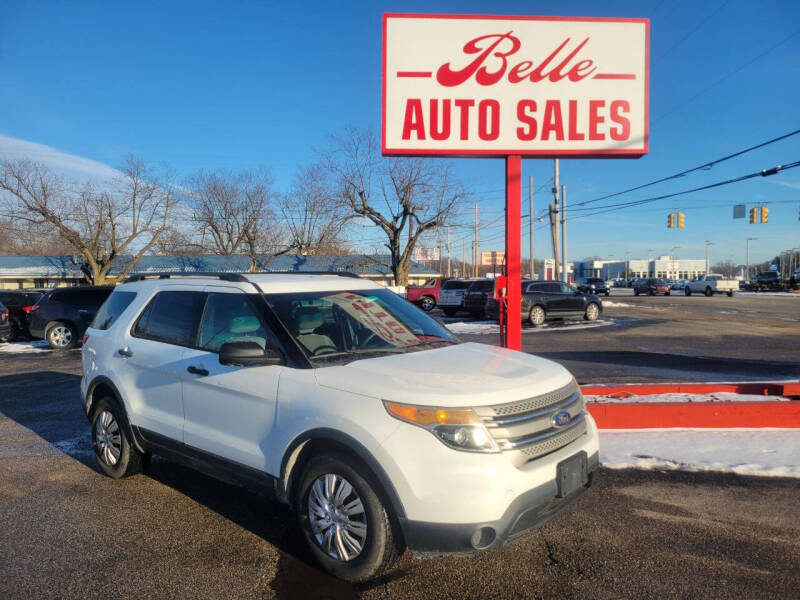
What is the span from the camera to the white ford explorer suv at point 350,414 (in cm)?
281

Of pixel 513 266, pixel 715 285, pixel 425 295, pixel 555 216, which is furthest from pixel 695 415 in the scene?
pixel 715 285

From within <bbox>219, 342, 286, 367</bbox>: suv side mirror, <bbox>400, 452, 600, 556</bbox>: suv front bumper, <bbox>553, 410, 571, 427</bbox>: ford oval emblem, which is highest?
<bbox>219, 342, 286, 367</bbox>: suv side mirror

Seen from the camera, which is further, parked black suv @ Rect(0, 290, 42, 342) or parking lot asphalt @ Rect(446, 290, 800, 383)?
parked black suv @ Rect(0, 290, 42, 342)

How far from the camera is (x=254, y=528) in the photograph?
12.6ft

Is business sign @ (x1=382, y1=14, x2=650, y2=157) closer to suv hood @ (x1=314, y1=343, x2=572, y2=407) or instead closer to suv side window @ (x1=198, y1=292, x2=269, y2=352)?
suv side window @ (x1=198, y1=292, x2=269, y2=352)

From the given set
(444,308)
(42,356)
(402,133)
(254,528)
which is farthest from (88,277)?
(254,528)

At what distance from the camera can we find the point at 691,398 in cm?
644

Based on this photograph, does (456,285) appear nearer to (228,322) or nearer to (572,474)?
(228,322)

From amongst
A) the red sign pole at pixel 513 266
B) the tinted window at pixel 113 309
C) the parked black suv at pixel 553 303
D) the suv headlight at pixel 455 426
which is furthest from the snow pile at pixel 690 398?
the parked black suv at pixel 553 303

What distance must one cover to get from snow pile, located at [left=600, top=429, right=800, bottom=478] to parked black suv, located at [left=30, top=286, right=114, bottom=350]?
1391 cm

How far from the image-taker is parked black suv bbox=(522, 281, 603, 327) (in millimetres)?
20734

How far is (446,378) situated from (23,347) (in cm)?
1568

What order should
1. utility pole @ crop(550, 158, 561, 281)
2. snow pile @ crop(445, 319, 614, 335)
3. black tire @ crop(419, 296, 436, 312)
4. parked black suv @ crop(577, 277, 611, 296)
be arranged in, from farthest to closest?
parked black suv @ crop(577, 277, 611, 296), utility pole @ crop(550, 158, 561, 281), black tire @ crop(419, 296, 436, 312), snow pile @ crop(445, 319, 614, 335)

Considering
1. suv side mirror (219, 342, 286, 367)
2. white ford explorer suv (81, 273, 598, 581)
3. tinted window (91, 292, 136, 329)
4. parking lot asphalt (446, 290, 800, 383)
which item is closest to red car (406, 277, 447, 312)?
parking lot asphalt (446, 290, 800, 383)
